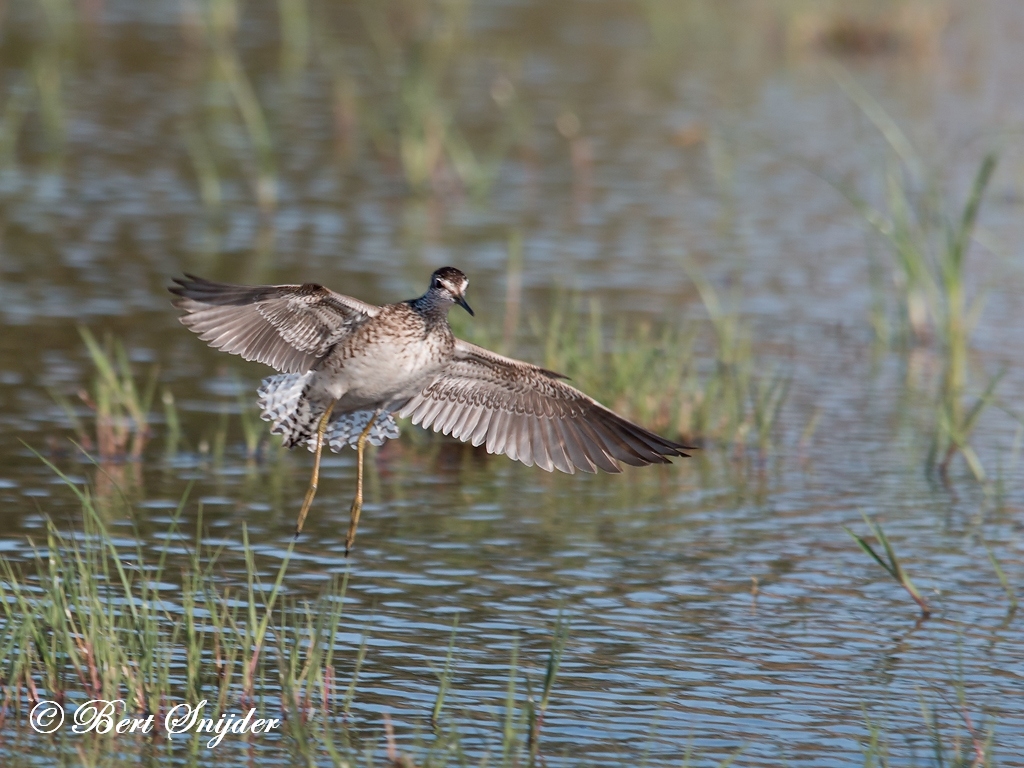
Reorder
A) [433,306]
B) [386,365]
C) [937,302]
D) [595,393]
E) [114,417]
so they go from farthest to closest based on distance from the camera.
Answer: [937,302]
[595,393]
[114,417]
[433,306]
[386,365]

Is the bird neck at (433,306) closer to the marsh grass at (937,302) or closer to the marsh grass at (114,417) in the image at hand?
the marsh grass at (114,417)

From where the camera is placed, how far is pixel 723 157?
1669 cm

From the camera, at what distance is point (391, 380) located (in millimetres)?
7031

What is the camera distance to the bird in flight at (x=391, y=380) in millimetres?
6988

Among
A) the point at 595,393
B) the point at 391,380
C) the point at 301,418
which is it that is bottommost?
the point at 595,393

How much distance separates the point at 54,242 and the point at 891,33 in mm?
13653

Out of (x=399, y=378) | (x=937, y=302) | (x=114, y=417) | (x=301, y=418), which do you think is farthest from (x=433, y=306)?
(x=937, y=302)

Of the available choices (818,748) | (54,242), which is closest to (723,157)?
(54,242)

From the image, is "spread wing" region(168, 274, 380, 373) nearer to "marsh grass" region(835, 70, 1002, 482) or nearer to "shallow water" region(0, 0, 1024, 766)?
"shallow water" region(0, 0, 1024, 766)

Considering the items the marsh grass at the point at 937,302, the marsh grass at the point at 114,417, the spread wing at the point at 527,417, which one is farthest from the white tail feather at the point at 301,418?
the marsh grass at the point at 937,302

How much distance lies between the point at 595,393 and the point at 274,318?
2999mm

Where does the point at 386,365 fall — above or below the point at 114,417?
above

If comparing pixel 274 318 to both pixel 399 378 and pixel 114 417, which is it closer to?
pixel 399 378

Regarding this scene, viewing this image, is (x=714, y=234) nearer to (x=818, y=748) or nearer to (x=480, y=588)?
(x=480, y=588)
